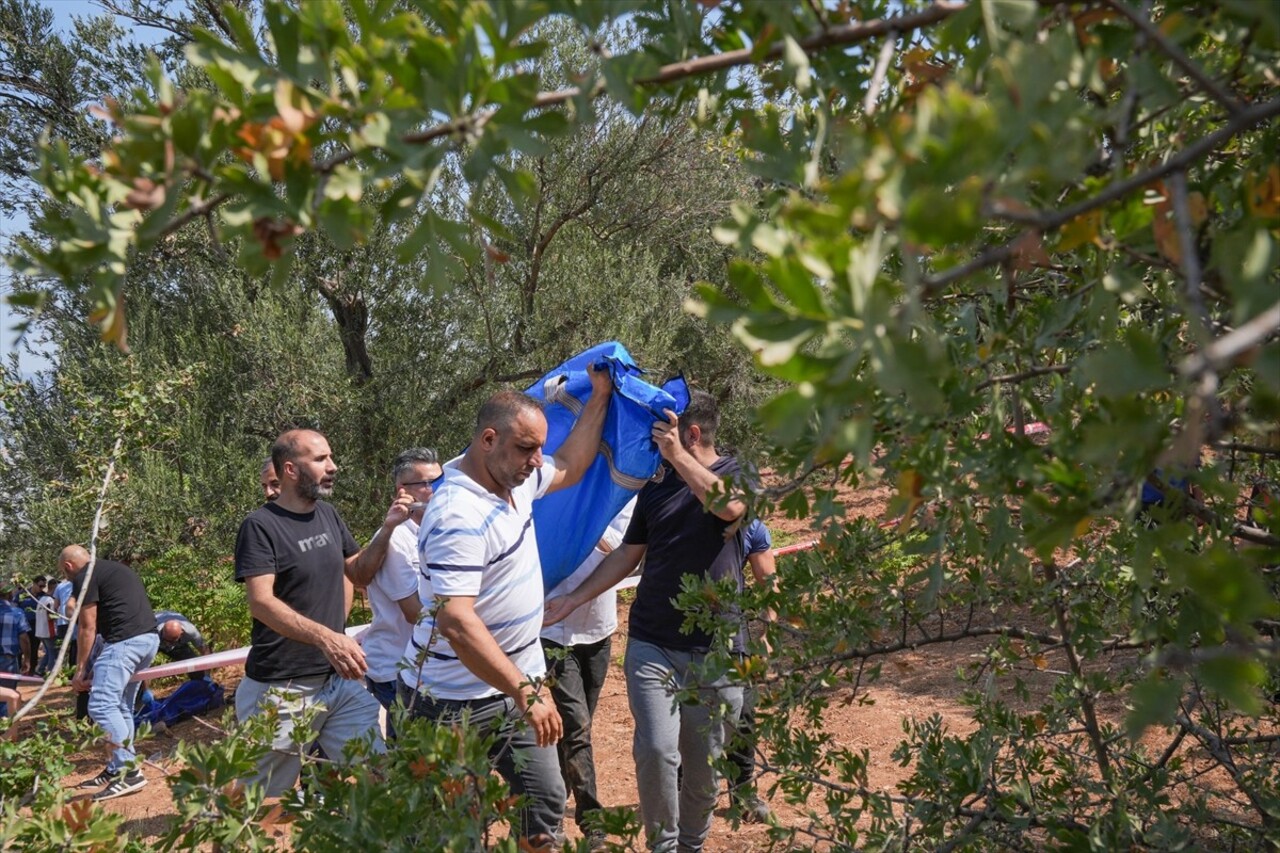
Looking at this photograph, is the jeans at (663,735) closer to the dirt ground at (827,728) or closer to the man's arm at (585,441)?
the man's arm at (585,441)

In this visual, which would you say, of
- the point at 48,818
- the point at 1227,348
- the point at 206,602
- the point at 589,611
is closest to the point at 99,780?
the point at 206,602

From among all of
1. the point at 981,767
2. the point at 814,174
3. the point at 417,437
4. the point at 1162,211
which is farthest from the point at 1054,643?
the point at 417,437

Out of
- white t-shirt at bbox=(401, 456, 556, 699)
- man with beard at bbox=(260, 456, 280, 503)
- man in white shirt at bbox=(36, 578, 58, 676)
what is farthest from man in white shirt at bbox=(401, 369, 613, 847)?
man in white shirt at bbox=(36, 578, 58, 676)

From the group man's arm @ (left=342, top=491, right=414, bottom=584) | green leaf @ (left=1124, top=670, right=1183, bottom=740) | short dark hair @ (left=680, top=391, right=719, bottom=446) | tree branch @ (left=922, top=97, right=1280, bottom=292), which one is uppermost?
short dark hair @ (left=680, top=391, right=719, bottom=446)

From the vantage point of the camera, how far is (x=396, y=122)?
123cm

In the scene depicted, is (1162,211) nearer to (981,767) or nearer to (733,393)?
(981,767)

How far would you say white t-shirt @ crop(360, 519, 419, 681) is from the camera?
4.58 meters

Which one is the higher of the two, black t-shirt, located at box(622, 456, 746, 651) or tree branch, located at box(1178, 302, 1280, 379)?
black t-shirt, located at box(622, 456, 746, 651)

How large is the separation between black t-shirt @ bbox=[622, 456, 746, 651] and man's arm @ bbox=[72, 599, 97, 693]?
3.81 metres

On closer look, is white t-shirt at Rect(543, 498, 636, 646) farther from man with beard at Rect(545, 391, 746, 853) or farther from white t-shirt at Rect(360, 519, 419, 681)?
white t-shirt at Rect(360, 519, 419, 681)

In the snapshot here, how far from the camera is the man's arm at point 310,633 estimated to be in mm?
4484

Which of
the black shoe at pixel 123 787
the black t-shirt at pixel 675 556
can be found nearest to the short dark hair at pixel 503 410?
the black t-shirt at pixel 675 556

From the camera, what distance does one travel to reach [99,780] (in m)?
6.72

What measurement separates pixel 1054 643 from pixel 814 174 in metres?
1.76
